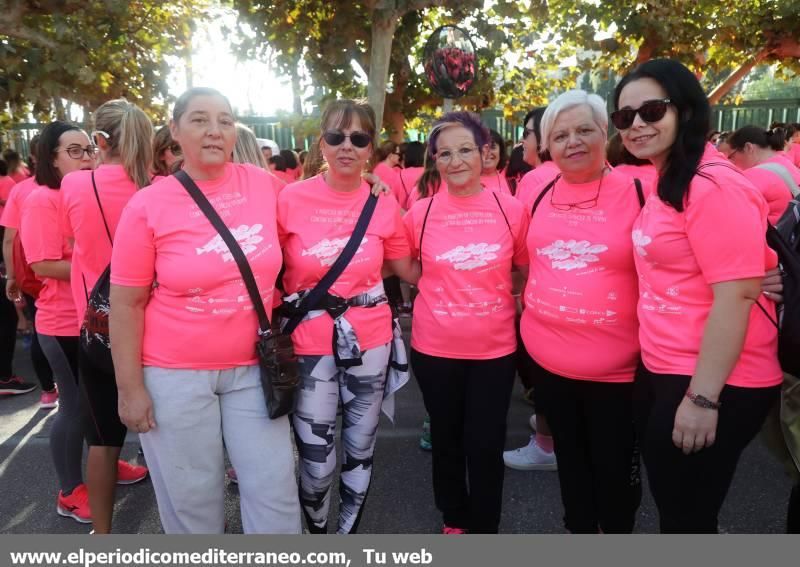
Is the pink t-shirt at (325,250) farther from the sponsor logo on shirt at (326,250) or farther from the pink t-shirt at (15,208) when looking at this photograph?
the pink t-shirt at (15,208)

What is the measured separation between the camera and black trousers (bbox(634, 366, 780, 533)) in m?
1.77

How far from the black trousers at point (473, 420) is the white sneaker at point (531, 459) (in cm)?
97

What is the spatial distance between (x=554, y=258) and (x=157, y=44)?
986cm

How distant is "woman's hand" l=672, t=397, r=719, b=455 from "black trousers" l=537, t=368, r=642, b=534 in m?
0.43

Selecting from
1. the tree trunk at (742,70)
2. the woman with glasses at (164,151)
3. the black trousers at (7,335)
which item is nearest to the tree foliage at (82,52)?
the black trousers at (7,335)

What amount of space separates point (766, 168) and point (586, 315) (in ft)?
9.50

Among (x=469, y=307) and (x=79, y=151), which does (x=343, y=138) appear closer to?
(x=469, y=307)

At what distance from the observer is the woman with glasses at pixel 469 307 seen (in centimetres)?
244

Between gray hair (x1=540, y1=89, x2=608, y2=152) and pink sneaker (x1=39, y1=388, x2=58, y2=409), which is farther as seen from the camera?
pink sneaker (x1=39, y1=388, x2=58, y2=409)

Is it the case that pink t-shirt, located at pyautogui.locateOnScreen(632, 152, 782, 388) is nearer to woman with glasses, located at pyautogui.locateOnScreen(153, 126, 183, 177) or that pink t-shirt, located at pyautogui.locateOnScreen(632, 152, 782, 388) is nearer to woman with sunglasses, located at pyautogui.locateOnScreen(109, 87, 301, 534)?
woman with sunglasses, located at pyautogui.locateOnScreen(109, 87, 301, 534)

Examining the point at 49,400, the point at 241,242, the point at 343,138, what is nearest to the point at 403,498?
the point at 241,242

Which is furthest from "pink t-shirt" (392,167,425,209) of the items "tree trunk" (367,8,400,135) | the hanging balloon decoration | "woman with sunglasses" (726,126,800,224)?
"woman with sunglasses" (726,126,800,224)

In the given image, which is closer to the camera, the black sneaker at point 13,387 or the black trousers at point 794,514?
the black trousers at point 794,514

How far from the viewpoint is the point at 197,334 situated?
6.54 ft
